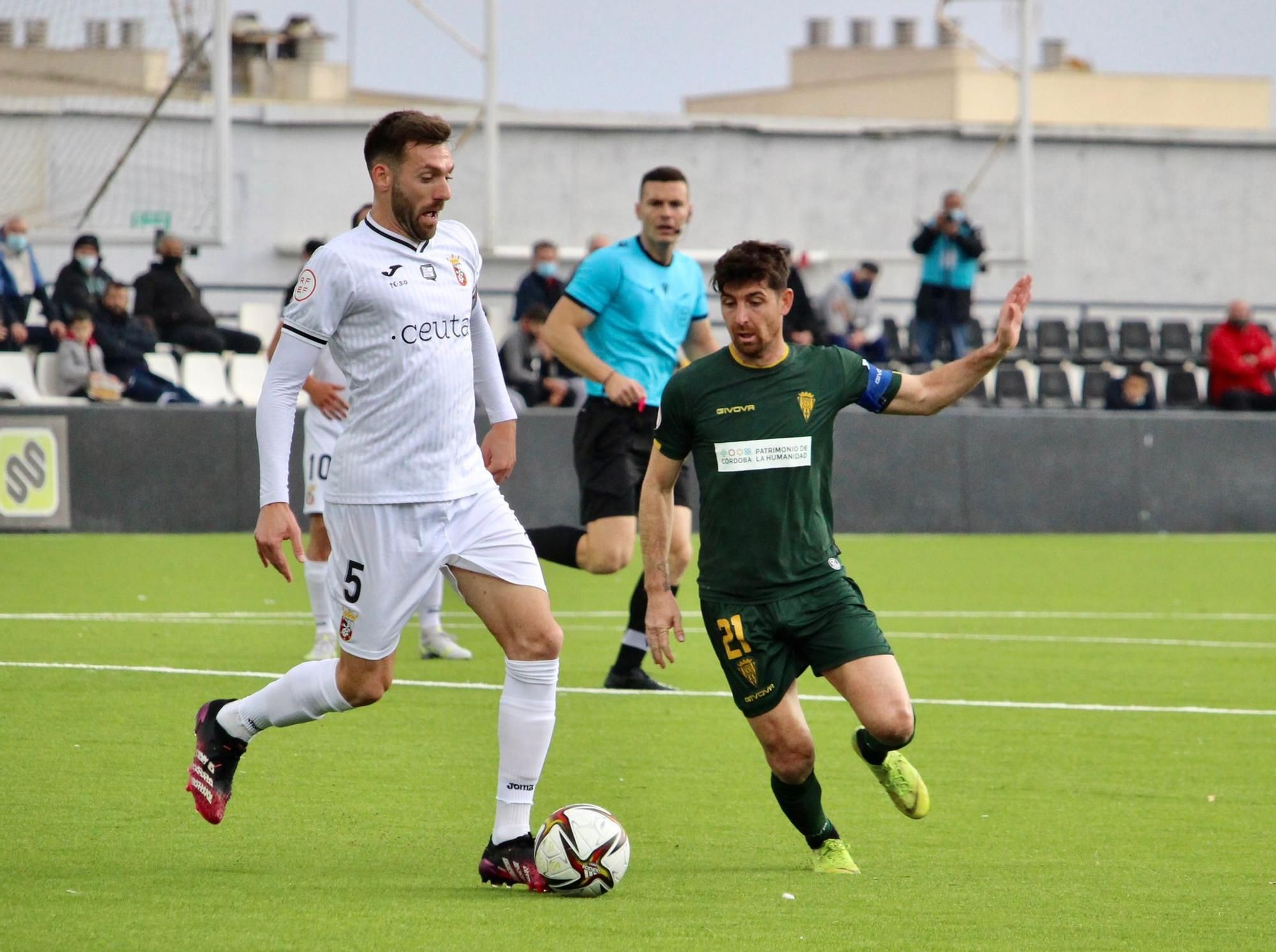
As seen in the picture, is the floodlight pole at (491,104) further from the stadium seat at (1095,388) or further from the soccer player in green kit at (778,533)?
the soccer player in green kit at (778,533)

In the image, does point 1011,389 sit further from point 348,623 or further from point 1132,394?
point 348,623

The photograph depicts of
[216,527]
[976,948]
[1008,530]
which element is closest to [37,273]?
[216,527]

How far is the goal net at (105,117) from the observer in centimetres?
1988

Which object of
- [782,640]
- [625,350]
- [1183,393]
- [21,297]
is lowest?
[782,640]

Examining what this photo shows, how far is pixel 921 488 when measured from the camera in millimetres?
20609

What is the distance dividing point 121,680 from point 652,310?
10.4 ft

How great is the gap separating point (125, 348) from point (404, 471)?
1414 cm

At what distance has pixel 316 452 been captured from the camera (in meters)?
10.2

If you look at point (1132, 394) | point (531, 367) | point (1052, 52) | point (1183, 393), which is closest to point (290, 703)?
point (531, 367)

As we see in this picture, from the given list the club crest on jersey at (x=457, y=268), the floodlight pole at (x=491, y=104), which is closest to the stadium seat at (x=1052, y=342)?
the floodlight pole at (x=491, y=104)

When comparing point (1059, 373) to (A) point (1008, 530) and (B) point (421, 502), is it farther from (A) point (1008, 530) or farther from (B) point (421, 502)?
(B) point (421, 502)

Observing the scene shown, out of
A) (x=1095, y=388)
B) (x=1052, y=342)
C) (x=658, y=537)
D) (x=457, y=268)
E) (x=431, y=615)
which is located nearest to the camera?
(x=457, y=268)

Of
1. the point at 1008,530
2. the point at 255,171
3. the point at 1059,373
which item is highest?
the point at 255,171

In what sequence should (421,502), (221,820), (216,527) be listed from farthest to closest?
(216,527) < (221,820) < (421,502)
